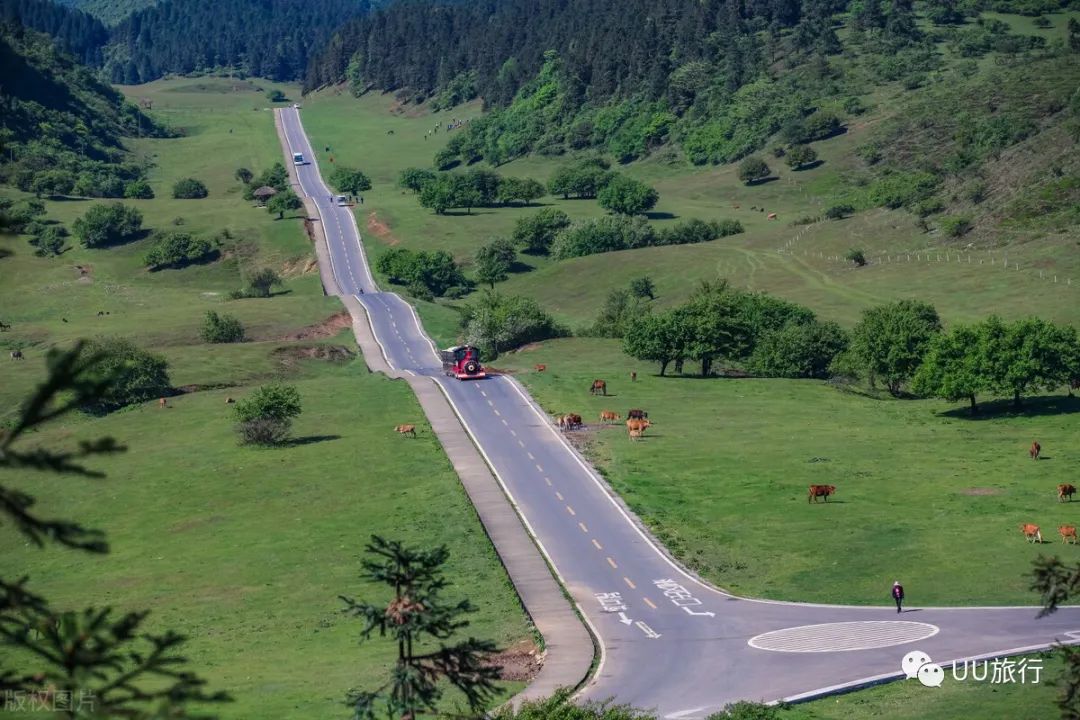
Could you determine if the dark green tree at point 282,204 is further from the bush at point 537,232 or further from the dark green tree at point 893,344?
the dark green tree at point 893,344

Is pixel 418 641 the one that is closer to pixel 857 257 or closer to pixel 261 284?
pixel 857 257

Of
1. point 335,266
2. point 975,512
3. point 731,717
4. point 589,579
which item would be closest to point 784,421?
point 975,512

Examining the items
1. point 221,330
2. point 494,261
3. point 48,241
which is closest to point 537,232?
point 494,261

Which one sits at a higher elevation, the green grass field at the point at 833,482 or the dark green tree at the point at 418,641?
the dark green tree at the point at 418,641

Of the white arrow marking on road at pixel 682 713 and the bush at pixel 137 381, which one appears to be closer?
the white arrow marking on road at pixel 682 713

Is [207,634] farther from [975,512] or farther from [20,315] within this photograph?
[20,315]

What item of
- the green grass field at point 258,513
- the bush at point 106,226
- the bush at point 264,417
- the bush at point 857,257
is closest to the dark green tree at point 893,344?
the green grass field at point 258,513
